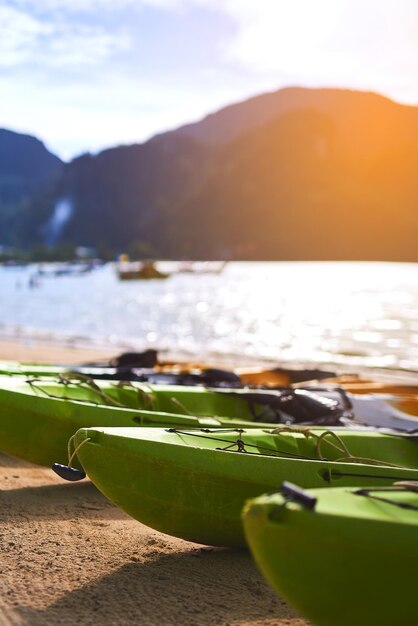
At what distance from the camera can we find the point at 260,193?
515 feet

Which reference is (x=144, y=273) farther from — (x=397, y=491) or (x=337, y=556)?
(x=337, y=556)

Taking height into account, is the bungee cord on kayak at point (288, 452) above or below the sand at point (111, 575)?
above

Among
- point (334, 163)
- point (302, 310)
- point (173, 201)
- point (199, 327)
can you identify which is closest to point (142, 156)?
A: point (173, 201)

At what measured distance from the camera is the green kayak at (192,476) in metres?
4.50

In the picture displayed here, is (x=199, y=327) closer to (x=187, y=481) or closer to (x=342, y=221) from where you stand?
(x=187, y=481)

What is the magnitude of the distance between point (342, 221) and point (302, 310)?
100192 mm

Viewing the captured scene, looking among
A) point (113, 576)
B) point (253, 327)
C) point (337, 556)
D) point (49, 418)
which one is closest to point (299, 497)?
point (337, 556)

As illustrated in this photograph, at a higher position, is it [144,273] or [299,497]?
[144,273]

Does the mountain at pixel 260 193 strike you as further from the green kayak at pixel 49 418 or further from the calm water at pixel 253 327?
the green kayak at pixel 49 418

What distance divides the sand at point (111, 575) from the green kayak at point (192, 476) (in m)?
0.23

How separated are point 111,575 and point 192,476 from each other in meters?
0.69

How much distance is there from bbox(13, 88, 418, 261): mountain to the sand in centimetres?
14168

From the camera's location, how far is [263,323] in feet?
129

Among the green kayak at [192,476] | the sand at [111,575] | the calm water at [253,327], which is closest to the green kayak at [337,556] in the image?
the sand at [111,575]
